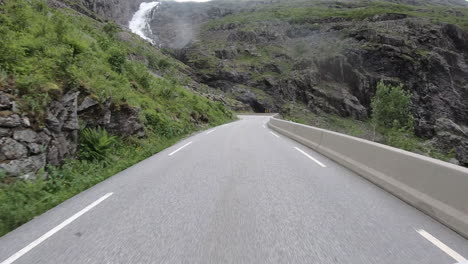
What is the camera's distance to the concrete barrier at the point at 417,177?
380 cm

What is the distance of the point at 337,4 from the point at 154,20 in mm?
116434

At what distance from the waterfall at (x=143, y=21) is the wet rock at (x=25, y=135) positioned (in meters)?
128

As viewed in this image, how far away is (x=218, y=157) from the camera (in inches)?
369

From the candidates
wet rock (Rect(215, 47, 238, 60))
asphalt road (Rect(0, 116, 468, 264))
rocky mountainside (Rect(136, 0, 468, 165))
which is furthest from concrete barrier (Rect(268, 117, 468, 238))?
wet rock (Rect(215, 47, 238, 60))

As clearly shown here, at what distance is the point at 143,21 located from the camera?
494 ft

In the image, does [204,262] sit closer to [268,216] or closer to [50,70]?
A: [268,216]

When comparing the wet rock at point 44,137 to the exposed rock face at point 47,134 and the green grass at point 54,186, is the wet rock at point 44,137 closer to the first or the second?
the exposed rock face at point 47,134

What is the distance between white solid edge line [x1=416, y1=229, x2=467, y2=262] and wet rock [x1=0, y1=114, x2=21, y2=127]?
7552mm

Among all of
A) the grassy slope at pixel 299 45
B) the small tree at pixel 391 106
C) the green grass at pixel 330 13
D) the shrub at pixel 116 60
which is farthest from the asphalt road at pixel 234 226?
the green grass at pixel 330 13

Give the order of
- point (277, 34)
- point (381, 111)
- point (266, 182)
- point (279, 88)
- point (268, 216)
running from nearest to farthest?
1. point (268, 216)
2. point (266, 182)
3. point (381, 111)
4. point (279, 88)
5. point (277, 34)

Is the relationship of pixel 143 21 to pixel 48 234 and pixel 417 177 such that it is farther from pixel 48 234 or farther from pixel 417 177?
pixel 417 177

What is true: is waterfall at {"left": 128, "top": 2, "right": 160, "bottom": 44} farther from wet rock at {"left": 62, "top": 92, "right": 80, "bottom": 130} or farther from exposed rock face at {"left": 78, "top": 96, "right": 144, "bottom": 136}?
wet rock at {"left": 62, "top": 92, "right": 80, "bottom": 130}

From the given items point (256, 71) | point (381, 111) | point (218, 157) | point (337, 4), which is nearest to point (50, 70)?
point (218, 157)

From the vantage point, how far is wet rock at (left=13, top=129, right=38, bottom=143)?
591cm
